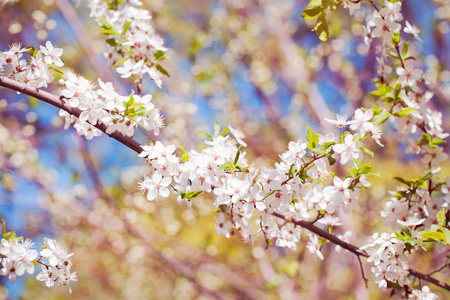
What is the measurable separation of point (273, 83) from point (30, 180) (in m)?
3.27

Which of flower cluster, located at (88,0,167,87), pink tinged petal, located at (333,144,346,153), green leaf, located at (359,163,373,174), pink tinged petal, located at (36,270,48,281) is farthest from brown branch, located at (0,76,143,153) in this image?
green leaf, located at (359,163,373,174)

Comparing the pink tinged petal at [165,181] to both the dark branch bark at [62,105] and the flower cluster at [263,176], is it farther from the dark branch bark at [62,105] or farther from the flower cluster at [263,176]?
the dark branch bark at [62,105]

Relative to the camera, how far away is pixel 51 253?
53.6 inches

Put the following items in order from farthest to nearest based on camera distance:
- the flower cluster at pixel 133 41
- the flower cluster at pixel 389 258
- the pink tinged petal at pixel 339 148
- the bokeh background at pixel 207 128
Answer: the bokeh background at pixel 207 128, the flower cluster at pixel 133 41, the flower cluster at pixel 389 258, the pink tinged petal at pixel 339 148

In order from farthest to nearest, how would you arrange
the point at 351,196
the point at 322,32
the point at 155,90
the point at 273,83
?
1. the point at 273,83
2. the point at 155,90
3. the point at 322,32
4. the point at 351,196

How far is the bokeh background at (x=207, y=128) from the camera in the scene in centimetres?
355

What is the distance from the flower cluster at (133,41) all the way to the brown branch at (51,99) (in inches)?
13.2

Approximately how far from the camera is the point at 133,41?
1640 mm

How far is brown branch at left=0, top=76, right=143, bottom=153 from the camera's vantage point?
1254mm

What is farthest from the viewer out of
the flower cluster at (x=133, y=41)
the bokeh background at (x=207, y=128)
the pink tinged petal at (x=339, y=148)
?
the bokeh background at (x=207, y=128)

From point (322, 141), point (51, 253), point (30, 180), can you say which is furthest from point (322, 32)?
point (30, 180)

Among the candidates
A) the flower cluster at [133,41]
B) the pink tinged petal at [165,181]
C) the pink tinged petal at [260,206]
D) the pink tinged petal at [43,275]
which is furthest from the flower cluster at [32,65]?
the pink tinged petal at [260,206]

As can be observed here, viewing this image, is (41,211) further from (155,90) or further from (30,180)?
(155,90)

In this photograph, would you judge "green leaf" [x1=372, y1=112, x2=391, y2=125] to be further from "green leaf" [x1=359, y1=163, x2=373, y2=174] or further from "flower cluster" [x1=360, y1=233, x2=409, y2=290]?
"flower cluster" [x1=360, y1=233, x2=409, y2=290]
